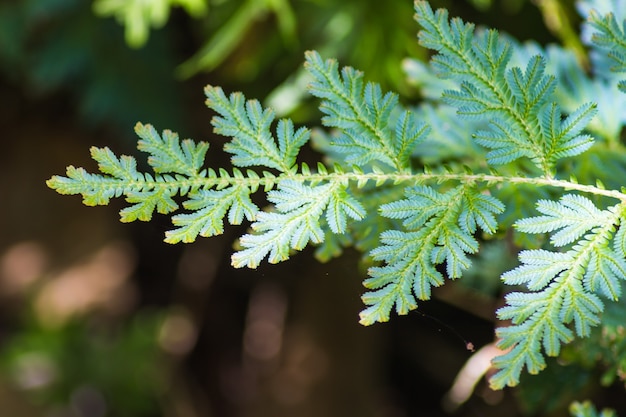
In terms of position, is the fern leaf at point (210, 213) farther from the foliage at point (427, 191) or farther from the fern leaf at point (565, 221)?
the fern leaf at point (565, 221)

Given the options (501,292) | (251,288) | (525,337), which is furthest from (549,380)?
(251,288)

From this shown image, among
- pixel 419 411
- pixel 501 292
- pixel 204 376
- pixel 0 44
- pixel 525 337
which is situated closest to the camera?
pixel 525 337

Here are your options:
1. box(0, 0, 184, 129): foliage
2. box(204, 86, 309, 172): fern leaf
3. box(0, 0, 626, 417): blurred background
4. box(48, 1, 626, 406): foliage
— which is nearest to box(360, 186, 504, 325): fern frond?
box(48, 1, 626, 406): foliage

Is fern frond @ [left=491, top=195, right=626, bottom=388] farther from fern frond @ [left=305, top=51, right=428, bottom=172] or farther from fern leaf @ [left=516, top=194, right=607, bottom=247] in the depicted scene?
fern frond @ [left=305, top=51, right=428, bottom=172]

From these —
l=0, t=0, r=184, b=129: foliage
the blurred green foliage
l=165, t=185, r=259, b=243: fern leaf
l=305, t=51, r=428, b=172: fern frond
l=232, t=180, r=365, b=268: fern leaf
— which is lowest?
the blurred green foliage

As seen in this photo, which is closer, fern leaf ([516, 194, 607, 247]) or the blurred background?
fern leaf ([516, 194, 607, 247])

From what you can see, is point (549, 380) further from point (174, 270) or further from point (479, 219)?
point (174, 270)

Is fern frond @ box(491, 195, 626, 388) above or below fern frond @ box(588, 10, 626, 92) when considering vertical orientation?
below

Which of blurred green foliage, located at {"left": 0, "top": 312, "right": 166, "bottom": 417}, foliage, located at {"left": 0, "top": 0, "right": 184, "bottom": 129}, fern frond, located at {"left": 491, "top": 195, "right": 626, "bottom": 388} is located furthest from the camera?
blurred green foliage, located at {"left": 0, "top": 312, "right": 166, "bottom": 417}
